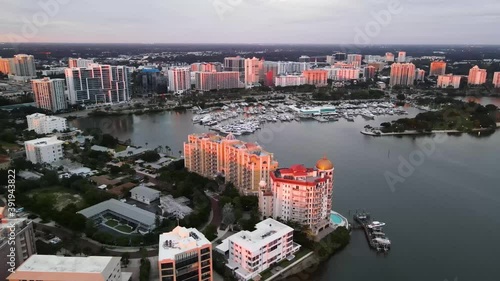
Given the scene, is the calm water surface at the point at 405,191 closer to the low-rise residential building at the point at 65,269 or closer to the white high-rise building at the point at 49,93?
the white high-rise building at the point at 49,93

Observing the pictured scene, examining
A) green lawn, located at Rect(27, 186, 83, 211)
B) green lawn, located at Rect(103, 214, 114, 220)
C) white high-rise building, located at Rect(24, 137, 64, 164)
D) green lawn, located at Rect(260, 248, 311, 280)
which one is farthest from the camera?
white high-rise building, located at Rect(24, 137, 64, 164)

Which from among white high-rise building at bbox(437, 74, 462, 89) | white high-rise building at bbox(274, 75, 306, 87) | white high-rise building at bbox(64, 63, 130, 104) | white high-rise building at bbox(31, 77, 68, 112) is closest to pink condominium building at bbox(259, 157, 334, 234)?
white high-rise building at bbox(31, 77, 68, 112)

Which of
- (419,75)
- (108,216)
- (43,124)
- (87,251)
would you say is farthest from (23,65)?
(419,75)

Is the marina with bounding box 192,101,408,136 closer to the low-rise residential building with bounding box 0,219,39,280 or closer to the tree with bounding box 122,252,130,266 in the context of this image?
the tree with bounding box 122,252,130,266

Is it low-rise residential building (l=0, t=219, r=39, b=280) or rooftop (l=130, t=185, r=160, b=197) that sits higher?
low-rise residential building (l=0, t=219, r=39, b=280)

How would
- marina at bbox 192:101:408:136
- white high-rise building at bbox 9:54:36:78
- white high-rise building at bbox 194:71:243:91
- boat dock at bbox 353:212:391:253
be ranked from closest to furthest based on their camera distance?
boat dock at bbox 353:212:391:253, marina at bbox 192:101:408:136, white high-rise building at bbox 194:71:243:91, white high-rise building at bbox 9:54:36:78

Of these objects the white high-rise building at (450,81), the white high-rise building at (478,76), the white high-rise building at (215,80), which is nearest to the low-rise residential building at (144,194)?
the white high-rise building at (215,80)

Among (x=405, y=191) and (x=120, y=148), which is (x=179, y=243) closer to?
(x=405, y=191)
